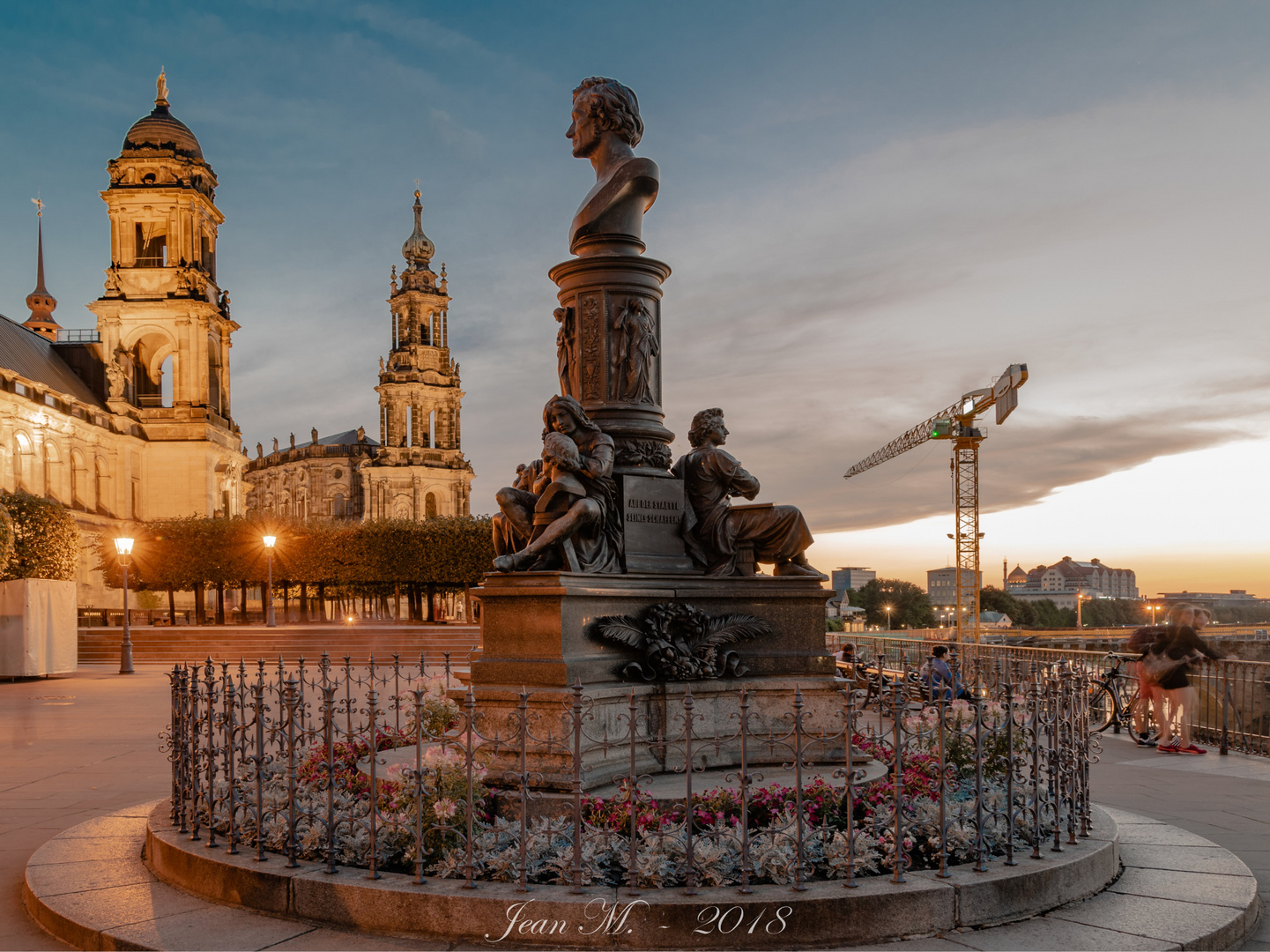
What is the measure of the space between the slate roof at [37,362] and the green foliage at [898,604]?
83.7m

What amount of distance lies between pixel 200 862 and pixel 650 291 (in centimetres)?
526

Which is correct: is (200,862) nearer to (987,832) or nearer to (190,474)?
(987,832)

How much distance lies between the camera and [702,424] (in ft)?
27.6

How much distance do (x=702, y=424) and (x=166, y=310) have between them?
65551mm

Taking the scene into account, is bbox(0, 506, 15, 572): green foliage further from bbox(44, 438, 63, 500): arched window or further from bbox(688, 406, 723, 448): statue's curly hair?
bbox(44, 438, 63, 500): arched window

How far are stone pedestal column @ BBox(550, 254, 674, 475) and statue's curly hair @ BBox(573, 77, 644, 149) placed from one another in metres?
1.34

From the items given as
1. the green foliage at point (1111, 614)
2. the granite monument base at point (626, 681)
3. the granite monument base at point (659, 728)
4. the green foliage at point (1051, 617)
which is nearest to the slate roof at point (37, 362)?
the granite monument base at point (626, 681)

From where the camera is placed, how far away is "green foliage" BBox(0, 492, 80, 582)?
31.8 metres

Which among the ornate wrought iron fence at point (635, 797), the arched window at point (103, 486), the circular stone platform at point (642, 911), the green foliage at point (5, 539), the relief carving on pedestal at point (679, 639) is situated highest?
the arched window at point (103, 486)

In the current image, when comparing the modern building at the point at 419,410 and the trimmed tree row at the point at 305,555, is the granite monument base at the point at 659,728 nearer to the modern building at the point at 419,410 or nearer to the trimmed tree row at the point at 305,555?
the trimmed tree row at the point at 305,555

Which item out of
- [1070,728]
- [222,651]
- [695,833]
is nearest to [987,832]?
[1070,728]

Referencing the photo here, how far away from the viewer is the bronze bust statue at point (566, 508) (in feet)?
24.1

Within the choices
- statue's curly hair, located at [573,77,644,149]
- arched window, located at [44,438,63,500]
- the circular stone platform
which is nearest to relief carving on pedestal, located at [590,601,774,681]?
the circular stone platform

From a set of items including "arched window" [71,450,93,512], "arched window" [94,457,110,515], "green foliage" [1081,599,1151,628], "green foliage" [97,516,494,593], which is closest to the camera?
"green foliage" [97,516,494,593]
